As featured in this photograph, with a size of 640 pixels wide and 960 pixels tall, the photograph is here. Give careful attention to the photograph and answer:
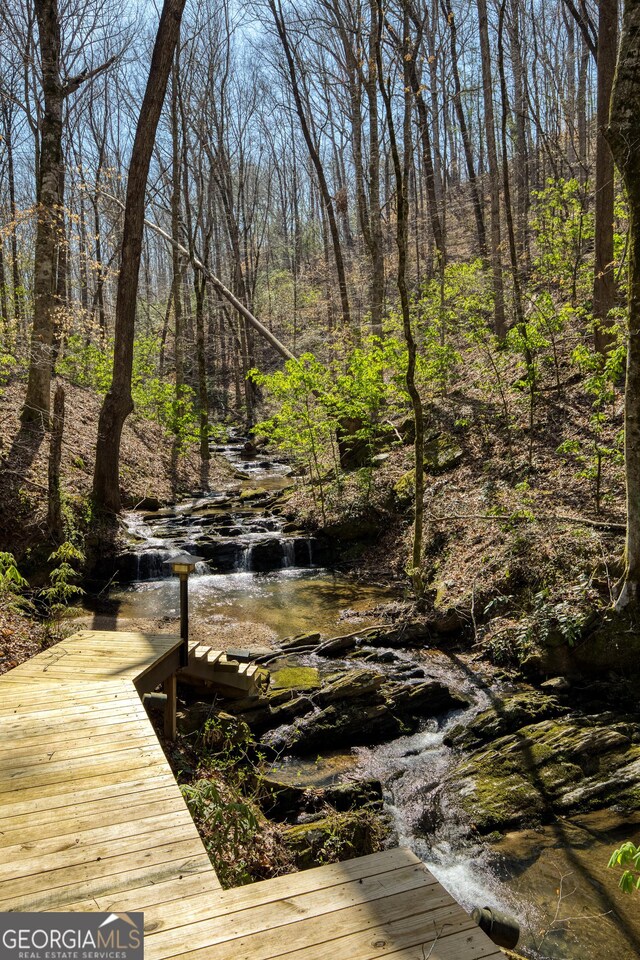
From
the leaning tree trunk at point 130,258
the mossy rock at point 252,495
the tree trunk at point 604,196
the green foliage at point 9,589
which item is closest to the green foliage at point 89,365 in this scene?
the leaning tree trunk at point 130,258

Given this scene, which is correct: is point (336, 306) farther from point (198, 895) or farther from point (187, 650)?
point (198, 895)

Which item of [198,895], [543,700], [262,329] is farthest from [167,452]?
[198,895]

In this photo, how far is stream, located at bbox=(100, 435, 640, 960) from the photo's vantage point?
3873 millimetres

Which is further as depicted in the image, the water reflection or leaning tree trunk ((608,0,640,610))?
the water reflection

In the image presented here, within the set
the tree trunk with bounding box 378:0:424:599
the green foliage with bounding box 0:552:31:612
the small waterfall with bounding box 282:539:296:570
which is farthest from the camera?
the small waterfall with bounding box 282:539:296:570

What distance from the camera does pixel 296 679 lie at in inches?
272

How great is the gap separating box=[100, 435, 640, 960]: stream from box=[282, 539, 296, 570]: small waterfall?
2 centimetres

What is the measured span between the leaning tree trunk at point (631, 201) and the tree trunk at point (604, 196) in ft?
12.5

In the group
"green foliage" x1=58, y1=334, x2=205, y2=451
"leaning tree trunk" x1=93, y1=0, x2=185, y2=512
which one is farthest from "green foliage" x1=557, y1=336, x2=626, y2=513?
"green foliage" x1=58, y1=334, x2=205, y2=451

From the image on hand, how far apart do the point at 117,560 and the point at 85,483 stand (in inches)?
84.6

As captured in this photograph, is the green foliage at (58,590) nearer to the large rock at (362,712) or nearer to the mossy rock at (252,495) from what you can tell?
the large rock at (362,712)

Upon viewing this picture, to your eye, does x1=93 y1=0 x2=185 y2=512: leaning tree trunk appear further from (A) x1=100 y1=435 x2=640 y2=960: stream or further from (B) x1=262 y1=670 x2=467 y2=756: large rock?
(B) x1=262 y1=670 x2=467 y2=756: large rock

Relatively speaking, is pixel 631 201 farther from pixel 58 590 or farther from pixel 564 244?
pixel 58 590

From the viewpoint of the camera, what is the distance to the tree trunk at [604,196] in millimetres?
9898
